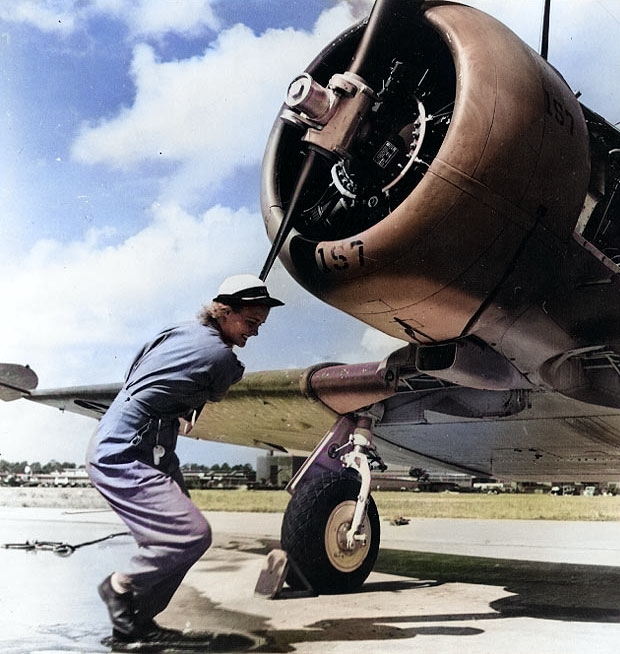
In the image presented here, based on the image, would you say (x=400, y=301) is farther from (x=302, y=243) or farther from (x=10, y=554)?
(x=10, y=554)

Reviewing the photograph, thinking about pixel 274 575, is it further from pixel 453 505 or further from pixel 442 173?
pixel 453 505

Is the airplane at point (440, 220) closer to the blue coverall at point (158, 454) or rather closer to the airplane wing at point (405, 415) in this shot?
the airplane wing at point (405, 415)

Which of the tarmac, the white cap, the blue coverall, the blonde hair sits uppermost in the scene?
the white cap

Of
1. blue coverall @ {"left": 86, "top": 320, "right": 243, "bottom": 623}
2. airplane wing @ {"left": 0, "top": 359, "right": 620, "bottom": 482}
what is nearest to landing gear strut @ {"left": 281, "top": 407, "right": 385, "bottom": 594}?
airplane wing @ {"left": 0, "top": 359, "right": 620, "bottom": 482}

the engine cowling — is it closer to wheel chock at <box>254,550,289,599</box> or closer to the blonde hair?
the blonde hair

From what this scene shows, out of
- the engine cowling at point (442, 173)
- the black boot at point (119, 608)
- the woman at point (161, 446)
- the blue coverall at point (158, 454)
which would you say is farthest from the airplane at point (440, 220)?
the black boot at point (119, 608)

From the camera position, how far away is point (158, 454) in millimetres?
2238

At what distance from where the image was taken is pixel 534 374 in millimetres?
3387

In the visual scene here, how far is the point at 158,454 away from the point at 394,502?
2.57 meters

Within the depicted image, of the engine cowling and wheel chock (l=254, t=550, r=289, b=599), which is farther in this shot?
wheel chock (l=254, t=550, r=289, b=599)

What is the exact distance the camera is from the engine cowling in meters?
2.44

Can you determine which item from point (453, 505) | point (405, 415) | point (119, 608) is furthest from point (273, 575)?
point (453, 505)

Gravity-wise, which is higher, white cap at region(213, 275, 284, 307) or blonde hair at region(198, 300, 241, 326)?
white cap at region(213, 275, 284, 307)

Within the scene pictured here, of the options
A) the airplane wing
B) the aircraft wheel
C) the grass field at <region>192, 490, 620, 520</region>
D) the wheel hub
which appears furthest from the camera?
the airplane wing
